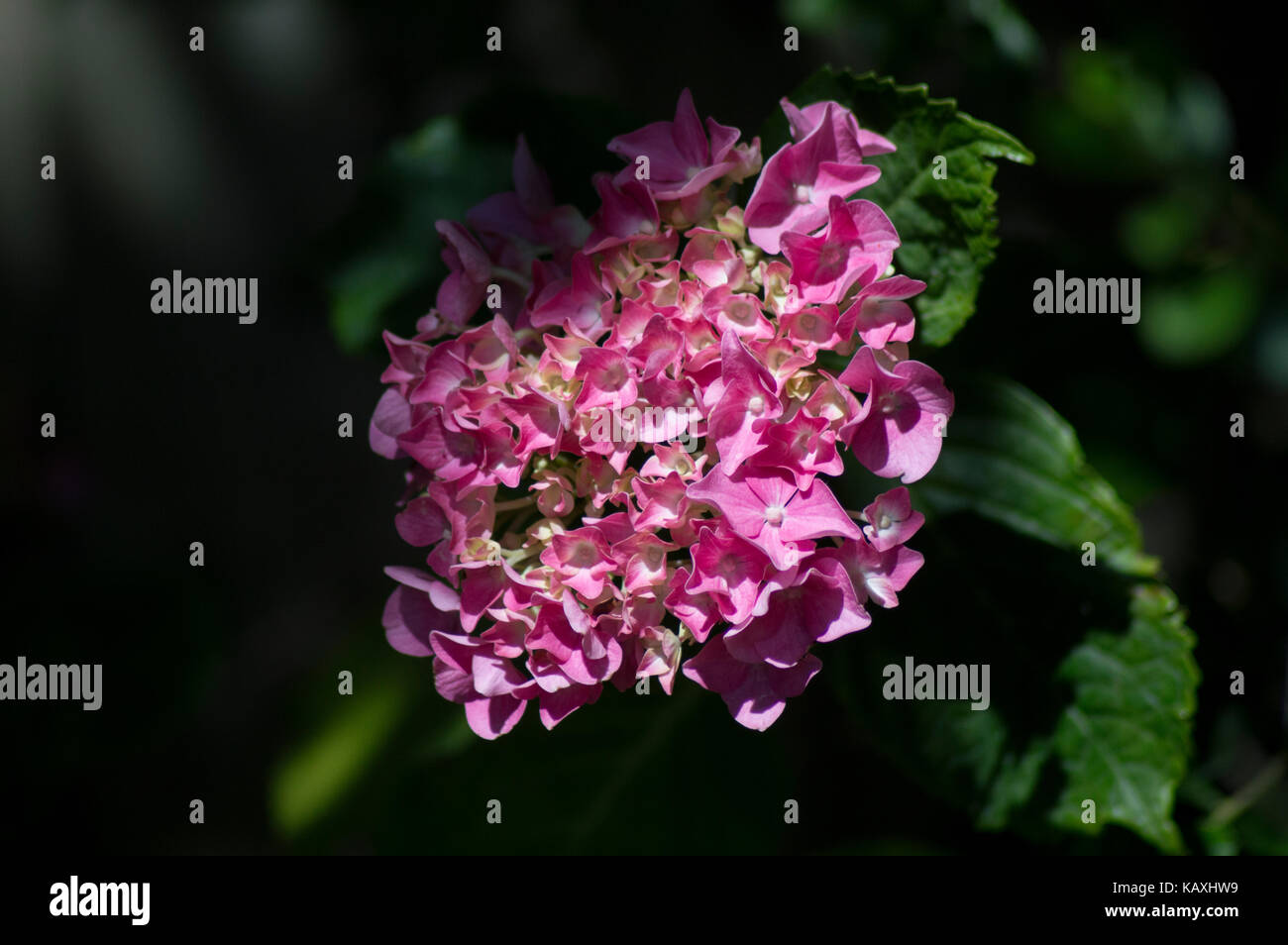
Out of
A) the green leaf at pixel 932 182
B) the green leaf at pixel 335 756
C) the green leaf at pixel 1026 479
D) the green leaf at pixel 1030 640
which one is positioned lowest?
the green leaf at pixel 335 756

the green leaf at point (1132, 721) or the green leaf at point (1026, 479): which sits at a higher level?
the green leaf at point (1026, 479)

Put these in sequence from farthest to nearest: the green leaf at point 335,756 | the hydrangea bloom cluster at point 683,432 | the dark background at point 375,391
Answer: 1. the green leaf at point 335,756
2. the dark background at point 375,391
3. the hydrangea bloom cluster at point 683,432

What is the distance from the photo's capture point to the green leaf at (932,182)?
0.79 m

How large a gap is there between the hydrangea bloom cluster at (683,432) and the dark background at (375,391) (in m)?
0.36

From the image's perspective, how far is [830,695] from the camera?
1723 mm

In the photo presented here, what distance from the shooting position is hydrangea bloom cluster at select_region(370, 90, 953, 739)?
0.71 m

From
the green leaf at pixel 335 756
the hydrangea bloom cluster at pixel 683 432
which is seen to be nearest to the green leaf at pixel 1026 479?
the hydrangea bloom cluster at pixel 683 432

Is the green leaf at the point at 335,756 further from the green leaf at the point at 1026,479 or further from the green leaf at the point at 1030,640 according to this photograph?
the green leaf at the point at 1026,479

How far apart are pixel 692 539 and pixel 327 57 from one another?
57.7 inches

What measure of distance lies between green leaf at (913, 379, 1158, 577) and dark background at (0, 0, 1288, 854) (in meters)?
0.13

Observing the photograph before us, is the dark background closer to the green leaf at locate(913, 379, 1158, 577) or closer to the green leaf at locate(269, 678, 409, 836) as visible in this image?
the green leaf at locate(269, 678, 409, 836)

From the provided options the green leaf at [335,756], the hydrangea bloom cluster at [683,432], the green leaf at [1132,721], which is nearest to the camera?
the hydrangea bloom cluster at [683,432]
